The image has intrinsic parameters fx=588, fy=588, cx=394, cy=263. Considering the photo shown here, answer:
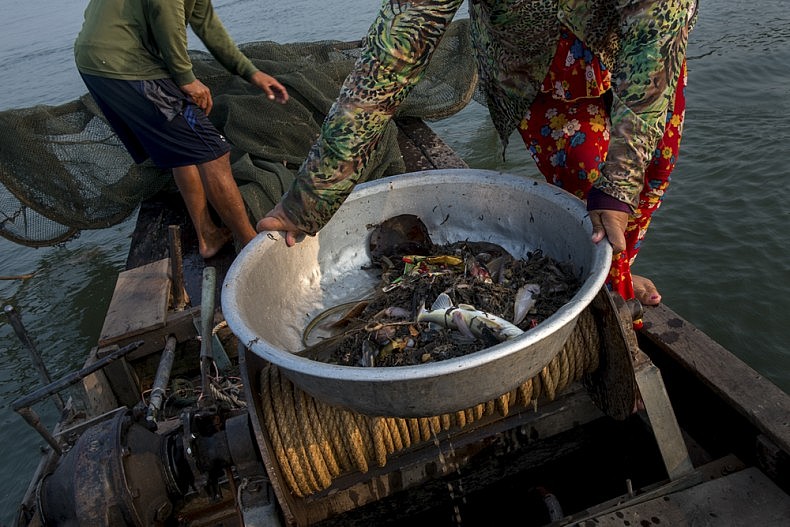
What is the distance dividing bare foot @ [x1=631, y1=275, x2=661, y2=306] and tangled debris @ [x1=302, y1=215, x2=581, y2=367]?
0.90 meters

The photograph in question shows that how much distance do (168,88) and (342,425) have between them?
259 centimetres

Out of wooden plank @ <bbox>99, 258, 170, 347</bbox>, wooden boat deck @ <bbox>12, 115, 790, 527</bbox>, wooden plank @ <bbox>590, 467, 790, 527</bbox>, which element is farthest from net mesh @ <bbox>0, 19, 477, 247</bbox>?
wooden plank @ <bbox>590, 467, 790, 527</bbox>

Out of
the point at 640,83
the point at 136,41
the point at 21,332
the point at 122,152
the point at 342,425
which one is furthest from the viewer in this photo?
the point at 122,152

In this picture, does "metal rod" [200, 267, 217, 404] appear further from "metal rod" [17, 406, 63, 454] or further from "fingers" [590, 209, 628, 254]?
"fingers" [590, 209, 628, 254]

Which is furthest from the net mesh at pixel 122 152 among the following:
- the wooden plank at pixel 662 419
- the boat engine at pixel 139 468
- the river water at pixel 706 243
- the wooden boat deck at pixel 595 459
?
the wooden plank at pixel 662 419

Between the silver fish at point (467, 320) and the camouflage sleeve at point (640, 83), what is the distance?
1.77ft

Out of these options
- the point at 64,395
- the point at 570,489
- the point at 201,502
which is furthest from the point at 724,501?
the point at 64,395

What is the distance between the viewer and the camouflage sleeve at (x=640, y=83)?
1771mm

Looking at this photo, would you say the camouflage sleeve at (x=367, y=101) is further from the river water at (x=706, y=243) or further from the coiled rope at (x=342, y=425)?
the river water at (x=706, y=243)

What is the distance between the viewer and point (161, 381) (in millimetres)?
2576

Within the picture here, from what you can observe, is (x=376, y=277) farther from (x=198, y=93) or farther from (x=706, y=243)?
(x=706, y=243)

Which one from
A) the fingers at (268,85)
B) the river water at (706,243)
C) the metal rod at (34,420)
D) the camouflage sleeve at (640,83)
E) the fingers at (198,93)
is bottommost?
the river water at (706,243)

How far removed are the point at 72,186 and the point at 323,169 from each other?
4.01 m

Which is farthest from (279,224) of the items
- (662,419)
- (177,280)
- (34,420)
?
(662,419)
